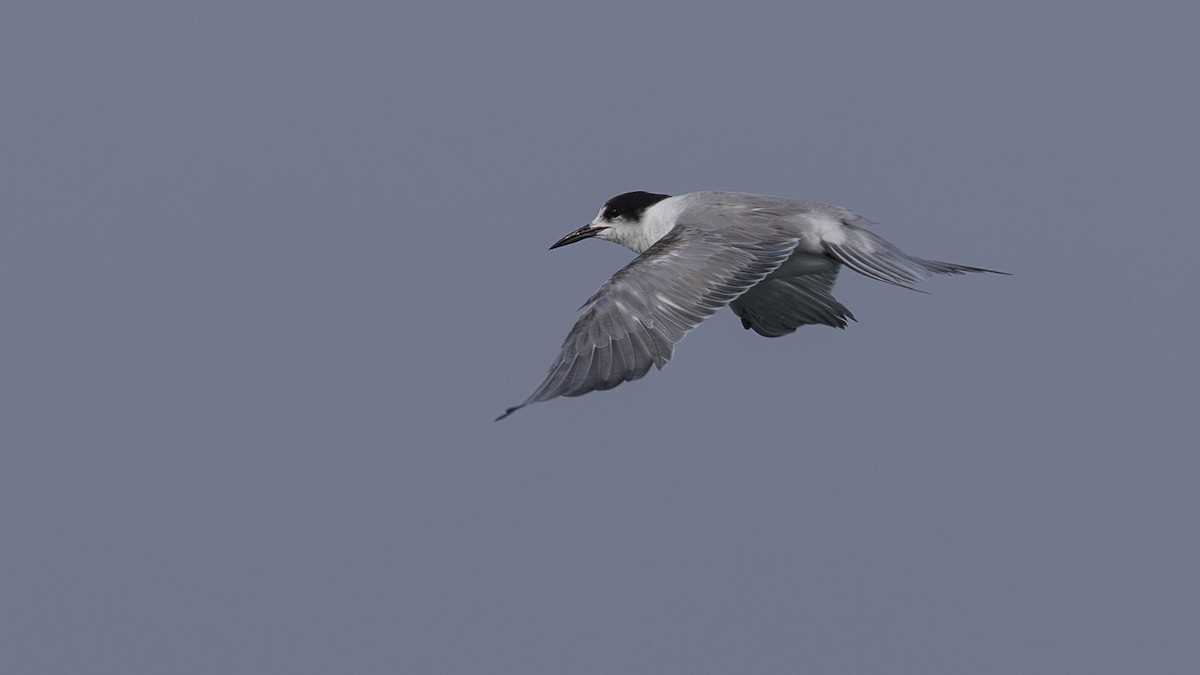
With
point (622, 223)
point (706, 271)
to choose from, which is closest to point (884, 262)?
point (706, 271)

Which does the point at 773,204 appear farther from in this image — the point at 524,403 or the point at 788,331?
the point at 524,403

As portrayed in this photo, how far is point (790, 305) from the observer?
448 inches

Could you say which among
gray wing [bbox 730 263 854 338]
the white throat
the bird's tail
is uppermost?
the white throat

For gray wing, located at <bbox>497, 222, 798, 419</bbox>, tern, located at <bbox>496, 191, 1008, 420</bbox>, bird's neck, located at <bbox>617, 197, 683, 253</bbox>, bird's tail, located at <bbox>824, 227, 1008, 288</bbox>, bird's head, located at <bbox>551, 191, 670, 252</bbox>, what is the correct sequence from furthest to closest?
bird's head, located at <bbox>551, 191, 670, 252</bbox> < bird's neck, located at <bbox>617, 197, 683, 253</bbox> < bird's tail, located at <bbox>824, 227, 1008, 288</bbox> < tern, located at <bbox>496, 191, 1008, 420</bbox> < gray wing, located at <bbox>497, 222, 798, 419</bbox>

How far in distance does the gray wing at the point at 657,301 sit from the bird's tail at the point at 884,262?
17.0 inches

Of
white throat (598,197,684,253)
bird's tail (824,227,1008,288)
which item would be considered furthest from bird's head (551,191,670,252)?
bird's tail (824,227,1008,288)

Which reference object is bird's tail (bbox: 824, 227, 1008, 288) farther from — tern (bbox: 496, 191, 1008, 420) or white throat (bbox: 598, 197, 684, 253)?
white throat (bbox: 598, 197, 684, 253)

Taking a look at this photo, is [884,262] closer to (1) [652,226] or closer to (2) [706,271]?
(2) [706,271]

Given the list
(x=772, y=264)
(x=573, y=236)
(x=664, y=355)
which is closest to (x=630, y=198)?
(x=573, y=236)

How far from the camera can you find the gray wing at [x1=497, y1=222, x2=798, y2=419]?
852 cm

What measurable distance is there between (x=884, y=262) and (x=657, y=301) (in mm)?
1779

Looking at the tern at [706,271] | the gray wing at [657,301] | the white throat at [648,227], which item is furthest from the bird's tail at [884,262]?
the white throat at [648,227]

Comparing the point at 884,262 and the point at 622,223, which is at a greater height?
the point at 622,223

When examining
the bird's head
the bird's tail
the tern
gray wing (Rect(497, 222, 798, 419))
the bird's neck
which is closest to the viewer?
gray wing (Rect(497, 222, 798, 419))
